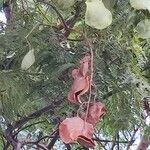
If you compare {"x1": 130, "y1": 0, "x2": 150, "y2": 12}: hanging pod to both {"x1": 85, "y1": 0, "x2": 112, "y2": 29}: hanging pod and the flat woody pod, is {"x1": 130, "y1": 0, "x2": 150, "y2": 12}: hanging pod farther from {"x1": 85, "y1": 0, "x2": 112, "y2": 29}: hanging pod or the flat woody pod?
the flat woody pod

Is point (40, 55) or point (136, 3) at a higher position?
point (40, 55)

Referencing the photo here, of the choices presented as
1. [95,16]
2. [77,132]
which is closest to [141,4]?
[95,16]

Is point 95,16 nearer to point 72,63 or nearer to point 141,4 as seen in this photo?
point 141,4

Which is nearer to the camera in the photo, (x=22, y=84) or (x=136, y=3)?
(x=136, y=3)

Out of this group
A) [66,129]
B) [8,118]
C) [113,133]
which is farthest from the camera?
[113,133]

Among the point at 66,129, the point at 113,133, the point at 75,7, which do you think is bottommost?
the point at 66,129

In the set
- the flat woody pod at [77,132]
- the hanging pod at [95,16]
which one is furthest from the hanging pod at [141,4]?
the flat woody pod at [77,132]

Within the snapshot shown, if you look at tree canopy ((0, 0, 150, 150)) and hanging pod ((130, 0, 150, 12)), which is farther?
tree canopy ((0, 0, 150, 150))

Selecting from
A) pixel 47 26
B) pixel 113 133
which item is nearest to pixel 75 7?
pixel 47 26

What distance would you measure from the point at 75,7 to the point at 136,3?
22 cm

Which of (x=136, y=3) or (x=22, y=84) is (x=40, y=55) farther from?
(x=136, y=3)

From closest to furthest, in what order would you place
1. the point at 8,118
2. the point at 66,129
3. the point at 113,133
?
the point at 66,129 < the point at 8,118 < the point at 113,133

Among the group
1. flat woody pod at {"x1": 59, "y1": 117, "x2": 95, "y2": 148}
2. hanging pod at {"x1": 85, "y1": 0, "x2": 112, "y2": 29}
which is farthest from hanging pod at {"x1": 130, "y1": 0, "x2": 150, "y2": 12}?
flat woody pod at {"x1": 59, "y1": 117, "x2": 95, "y2": 148}

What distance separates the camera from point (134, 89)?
707mm
